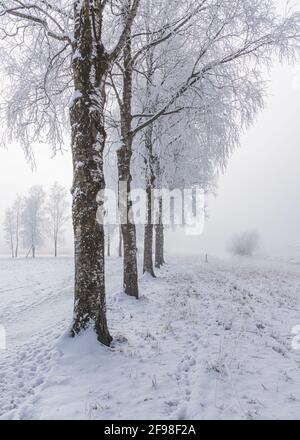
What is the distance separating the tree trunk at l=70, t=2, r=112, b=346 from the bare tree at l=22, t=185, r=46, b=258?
4947 centimetres

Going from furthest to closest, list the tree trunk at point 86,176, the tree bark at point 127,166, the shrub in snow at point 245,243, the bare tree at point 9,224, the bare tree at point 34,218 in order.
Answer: the bare tree at point 9,224, the shrub in snow at point 245,243, the bare tree at point 34,218, the tree bark at point 127,166, the tree trunk at point 86,176

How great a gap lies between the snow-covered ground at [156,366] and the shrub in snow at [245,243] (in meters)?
45.8

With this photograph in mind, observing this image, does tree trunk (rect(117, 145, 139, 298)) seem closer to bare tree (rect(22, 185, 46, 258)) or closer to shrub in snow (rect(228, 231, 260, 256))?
bare tree (rect(22, 185, 46, 258))

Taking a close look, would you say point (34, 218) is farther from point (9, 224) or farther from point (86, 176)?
point (86, 176)

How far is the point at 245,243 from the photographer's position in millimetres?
54969

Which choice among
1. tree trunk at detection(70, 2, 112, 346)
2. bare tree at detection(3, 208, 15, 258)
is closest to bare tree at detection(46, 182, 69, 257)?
bare tree at detection(3, 208, 15, 258)

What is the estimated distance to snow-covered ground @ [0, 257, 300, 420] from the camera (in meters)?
4.27

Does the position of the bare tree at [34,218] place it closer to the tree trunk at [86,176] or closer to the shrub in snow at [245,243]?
the shrub in snow at [245,243]

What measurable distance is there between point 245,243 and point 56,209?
30585 millimetres

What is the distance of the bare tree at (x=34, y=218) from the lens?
53438mm

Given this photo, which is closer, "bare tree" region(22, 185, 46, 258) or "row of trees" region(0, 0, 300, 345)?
"row of trees" region(0, 0, 300, 345)

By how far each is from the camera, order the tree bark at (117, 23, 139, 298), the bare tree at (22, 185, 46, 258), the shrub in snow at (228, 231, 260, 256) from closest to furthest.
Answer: the tree bark at (117, 23, 139, 298)
the bare tree at (22, 185, 46, 258)
the shrub in snow at (228, 231, 260, 256)

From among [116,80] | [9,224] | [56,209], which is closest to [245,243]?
[56,209]

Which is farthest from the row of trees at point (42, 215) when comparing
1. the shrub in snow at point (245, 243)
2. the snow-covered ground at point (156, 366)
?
the snow-covered ground at point (156, 366)
